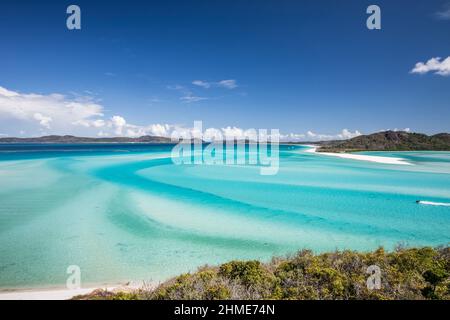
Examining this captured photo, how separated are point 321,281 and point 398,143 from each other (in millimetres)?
125014

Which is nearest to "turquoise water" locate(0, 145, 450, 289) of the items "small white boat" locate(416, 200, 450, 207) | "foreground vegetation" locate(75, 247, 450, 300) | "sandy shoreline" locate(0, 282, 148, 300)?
"sandy shoreline" locate(0, 282, 148, 300)

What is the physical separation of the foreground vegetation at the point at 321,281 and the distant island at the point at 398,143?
95.0 meters

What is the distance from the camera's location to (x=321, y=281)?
5.24 metres

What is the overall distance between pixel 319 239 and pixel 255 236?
10.0 feet

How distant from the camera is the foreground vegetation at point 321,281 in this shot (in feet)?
15.6

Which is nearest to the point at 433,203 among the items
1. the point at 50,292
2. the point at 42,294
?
the point at 50,292

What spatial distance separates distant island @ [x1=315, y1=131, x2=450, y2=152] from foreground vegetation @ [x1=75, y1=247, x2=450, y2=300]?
312ft

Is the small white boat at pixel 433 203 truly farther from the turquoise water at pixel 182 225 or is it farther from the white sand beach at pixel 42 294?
the white sand beach at pixel 42 294

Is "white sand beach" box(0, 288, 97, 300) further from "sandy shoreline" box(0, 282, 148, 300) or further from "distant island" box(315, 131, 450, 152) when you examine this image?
"distant island" box(315, 131, 450, 152)

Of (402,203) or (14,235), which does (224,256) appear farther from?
(402,203)

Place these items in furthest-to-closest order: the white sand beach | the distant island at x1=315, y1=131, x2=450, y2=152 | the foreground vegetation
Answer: the distant island at x1=315, y1=131, x2=450, y2=152, the white sand beach, the foreground vegetation

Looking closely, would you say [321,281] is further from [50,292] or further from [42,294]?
[42,294]

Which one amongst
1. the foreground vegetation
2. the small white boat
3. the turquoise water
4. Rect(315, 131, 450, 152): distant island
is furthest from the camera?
Rect(315, 131, 450, 152): distant island

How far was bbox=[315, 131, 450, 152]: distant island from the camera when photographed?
325ft
